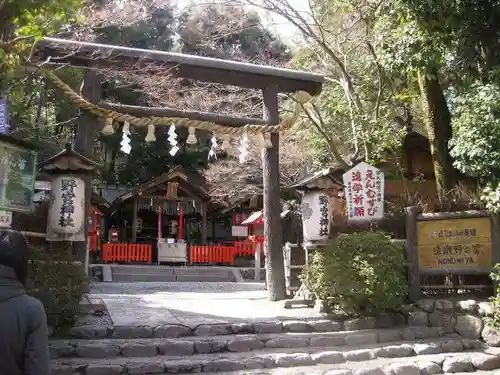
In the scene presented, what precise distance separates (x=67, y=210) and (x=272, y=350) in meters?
4.14

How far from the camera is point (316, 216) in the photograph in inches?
414

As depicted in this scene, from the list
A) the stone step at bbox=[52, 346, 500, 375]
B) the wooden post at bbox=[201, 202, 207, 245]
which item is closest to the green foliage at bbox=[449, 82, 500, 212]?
the stone step at bbox=[52, 346, 500, 375]

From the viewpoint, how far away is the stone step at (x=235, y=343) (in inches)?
273

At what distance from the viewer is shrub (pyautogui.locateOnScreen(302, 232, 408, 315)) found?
8.52 metres

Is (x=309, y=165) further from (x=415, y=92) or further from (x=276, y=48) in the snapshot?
(x=276, y=48)

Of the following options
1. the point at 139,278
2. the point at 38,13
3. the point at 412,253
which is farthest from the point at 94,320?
the point at 139,278

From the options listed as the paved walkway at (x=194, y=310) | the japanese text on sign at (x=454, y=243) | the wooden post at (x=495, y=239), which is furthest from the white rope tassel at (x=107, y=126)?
the wooden post at (x=495, y=239)

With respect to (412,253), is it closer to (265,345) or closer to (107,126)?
(265,345)

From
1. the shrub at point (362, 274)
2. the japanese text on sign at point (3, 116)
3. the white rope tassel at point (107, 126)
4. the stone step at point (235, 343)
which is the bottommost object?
the stone step at point (235, 343)

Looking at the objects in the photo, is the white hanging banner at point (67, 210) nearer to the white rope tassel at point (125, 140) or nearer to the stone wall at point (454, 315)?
the white rope tassel at point (125, 140)

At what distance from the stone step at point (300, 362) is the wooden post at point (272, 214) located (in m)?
3.26

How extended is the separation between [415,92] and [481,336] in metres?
8.05

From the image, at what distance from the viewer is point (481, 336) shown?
28.5 ft

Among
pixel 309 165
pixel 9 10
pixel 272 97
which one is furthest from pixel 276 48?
pixel 9 10
